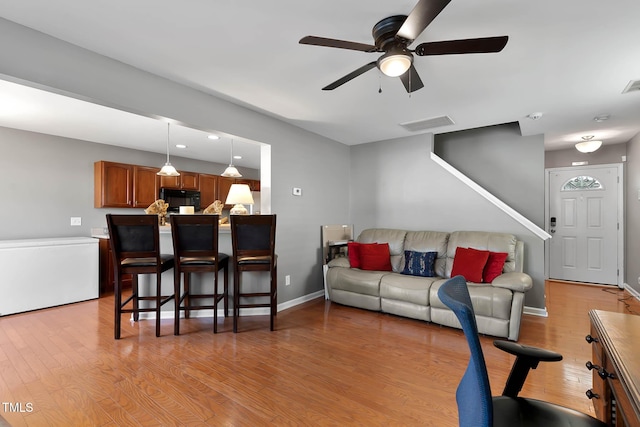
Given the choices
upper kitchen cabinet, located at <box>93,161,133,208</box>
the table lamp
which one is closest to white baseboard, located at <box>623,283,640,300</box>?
the table lamp

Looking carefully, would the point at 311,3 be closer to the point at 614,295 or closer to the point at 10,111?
the point at 10,111

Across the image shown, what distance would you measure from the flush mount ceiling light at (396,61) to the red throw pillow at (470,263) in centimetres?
240

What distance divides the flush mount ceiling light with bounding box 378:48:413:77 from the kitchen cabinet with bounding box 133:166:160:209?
4719mm

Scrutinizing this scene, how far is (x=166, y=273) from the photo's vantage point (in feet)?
10.9

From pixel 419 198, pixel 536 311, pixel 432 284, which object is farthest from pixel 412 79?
pixel 536 311

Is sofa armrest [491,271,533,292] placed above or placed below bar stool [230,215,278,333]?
below

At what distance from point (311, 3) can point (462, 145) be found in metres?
3.74

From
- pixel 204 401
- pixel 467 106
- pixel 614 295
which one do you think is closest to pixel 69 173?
pixel 204 401

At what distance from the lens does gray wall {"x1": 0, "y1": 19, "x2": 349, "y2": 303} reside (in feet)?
6.55

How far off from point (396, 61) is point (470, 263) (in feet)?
8.14

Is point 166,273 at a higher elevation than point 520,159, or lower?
lower

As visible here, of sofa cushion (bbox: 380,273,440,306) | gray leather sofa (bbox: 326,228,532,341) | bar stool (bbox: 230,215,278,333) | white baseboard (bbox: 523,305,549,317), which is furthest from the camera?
white baseboard (bbox: 523,305,549,317)

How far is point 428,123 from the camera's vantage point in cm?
384

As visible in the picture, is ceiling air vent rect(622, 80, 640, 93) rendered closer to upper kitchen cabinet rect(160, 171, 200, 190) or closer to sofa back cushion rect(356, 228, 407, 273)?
sofa back cushion rect(356, 228, 407, 273)
